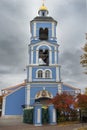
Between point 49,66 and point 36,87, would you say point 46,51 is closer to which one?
point 49,66

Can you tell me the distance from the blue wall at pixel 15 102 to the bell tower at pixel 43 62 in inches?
118

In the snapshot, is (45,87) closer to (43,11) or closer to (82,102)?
(82,102)

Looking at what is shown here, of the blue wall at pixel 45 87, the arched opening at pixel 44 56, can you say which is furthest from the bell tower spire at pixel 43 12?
the blue wall at pixel 45 87

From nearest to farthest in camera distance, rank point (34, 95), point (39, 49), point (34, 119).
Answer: point (34, 119) < point (34, 95) < point (39, 49)

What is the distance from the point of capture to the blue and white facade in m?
37.7

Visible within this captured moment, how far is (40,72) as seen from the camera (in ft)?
127

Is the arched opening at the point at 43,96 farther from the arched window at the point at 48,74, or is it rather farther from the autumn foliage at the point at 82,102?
the autumn foliage at the point at 82,102

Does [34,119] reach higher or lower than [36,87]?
lower

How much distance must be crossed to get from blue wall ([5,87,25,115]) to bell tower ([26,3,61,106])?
301 cm

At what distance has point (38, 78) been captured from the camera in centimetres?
3834

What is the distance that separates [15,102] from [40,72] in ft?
21.5

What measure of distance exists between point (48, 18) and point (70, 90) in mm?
13199

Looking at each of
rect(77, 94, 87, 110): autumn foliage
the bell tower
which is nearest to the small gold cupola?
the bell tower

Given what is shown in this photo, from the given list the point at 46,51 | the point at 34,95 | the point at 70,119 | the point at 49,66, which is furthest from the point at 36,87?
the point at 70,119
